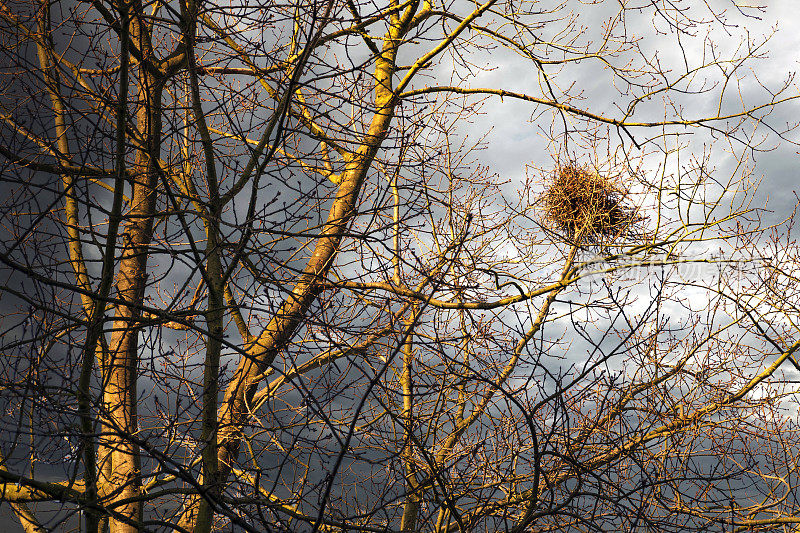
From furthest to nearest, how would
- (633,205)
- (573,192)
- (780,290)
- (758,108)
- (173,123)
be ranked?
(573,192) < (633,205) < (758,108) < (780,290) < (173,123)

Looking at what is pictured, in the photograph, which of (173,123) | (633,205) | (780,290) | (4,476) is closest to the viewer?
(4,476)

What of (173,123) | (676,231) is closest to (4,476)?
(173,123)

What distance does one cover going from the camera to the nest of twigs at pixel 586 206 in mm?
6727

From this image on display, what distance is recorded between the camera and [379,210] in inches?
117

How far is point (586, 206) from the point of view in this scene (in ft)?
23.0

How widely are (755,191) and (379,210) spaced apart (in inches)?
153

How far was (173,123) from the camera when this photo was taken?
2658mm

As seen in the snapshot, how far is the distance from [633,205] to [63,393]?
599cm

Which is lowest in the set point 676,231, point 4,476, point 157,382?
point 4,476

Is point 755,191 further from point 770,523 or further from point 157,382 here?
point 157,382

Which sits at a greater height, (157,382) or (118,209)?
(118,209)

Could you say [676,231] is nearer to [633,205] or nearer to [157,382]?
[633,205]

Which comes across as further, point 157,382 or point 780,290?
point 780,290

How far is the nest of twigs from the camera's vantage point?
22.1 feet
